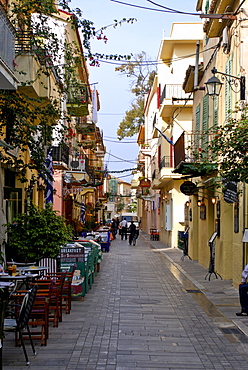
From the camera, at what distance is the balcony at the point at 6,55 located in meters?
10.6

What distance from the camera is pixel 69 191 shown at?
30.0m

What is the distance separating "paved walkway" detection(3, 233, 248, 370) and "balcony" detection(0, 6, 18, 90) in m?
5.05

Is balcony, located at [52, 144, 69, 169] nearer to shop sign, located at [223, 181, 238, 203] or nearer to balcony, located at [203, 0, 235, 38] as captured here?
balcony, located at [203, 0, 235, 38]

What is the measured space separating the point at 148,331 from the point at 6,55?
21.3ft

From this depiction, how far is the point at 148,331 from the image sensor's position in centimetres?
930

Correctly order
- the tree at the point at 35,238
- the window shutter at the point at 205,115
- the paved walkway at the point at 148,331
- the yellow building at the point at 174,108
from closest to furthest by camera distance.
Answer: the paved walkway at the point at 148,331, the tree at the point at 35,238, the window shutter at the point at 205,115, the yellow building at the point at 174,108

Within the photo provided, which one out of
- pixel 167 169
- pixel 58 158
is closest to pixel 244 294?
pixel 58 158

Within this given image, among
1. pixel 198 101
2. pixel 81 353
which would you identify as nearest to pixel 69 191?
pixel 198 101

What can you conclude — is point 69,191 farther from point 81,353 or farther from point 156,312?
point 81,353

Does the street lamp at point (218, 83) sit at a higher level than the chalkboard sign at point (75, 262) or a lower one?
higher

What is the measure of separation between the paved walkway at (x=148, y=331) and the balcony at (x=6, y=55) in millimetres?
5048

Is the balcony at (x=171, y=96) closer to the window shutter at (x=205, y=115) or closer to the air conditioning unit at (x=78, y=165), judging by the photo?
the air conditioning unit at (x=78, y=165)

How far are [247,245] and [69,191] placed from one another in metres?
18.1

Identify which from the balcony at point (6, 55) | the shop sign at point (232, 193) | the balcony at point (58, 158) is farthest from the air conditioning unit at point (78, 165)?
the balcony at point (6, 55)
